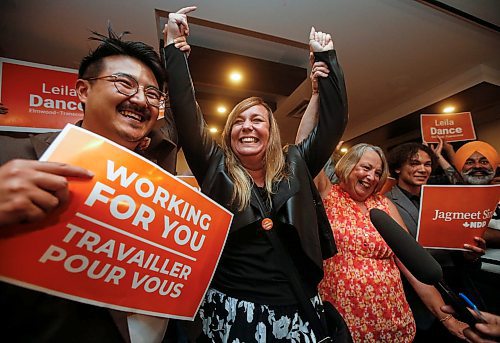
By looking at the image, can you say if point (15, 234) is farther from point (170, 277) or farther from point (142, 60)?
point (142, 60)

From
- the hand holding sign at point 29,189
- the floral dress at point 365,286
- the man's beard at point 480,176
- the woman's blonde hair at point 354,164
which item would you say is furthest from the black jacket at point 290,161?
the man's beard at point 480,176

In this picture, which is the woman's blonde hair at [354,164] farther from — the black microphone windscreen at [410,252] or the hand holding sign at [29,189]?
the hand holding sign at [29,189]

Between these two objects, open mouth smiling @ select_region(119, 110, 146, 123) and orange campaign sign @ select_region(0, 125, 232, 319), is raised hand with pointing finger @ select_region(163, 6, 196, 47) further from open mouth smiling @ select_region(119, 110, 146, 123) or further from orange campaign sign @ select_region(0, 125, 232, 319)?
orange campaign sign @ select_region(0, 125, 232, 319)

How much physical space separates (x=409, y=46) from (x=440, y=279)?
3.20 meters

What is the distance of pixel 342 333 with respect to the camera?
973 mm

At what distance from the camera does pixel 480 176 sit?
2549mm

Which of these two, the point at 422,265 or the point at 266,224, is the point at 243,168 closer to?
the point at 266,224

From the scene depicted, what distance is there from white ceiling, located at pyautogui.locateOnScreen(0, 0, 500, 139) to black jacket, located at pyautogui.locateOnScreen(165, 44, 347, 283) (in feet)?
5.21

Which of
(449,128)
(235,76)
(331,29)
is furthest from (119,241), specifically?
(449,128)

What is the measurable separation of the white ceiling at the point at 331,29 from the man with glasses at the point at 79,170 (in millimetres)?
1782

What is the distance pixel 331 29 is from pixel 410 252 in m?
2.61

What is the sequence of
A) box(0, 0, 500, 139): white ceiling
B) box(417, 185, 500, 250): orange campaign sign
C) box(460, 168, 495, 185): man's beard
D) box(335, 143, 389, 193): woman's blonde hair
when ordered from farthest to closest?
box(460, 168, 495, 185): man's beard < box(0, 0, 500, 139): white ceiling < box(335, 143, 389, 193): woman's blonde hair < box(417, 185, 500, 250): orange campaign sign

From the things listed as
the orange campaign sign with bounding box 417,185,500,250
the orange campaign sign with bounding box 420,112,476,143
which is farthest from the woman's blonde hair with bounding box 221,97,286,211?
the orange campaign sign with bounding box 420,112,476,143

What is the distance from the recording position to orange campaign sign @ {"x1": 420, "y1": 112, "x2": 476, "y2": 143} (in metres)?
2.94
